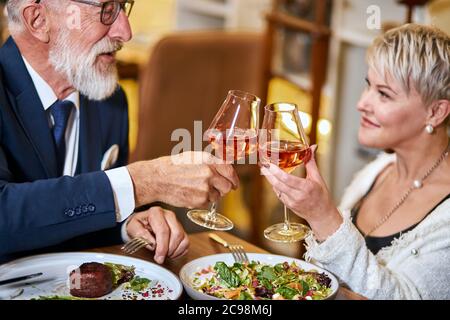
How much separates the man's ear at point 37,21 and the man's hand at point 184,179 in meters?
0.32

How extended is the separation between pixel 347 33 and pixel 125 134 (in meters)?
1.69

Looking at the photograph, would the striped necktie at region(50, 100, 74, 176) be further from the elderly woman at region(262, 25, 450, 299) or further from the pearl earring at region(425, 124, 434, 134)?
the pearl earring at region(425, 124, 434, 134)

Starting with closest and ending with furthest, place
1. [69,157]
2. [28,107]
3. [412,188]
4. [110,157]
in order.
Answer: [28,107] → [69,157] → [110,157] → [412,188]

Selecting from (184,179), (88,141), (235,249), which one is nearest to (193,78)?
(88,141)

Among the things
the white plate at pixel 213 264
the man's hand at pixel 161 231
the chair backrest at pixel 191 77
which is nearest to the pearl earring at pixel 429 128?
the white plate at pixel 213 264

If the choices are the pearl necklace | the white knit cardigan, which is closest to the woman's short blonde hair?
the pearl necklace

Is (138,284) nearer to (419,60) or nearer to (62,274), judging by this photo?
(62,274)

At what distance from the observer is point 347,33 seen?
10.7ft

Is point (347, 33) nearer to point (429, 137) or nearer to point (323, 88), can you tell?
point (323, 88)

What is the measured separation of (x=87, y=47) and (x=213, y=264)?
0.49 m

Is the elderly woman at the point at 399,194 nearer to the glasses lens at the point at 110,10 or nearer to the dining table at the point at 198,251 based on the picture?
the dining table at the point at 198,251

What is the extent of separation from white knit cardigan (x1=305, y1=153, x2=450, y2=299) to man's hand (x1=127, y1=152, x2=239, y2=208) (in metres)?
0.25

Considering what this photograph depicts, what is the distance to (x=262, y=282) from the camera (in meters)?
1.36
